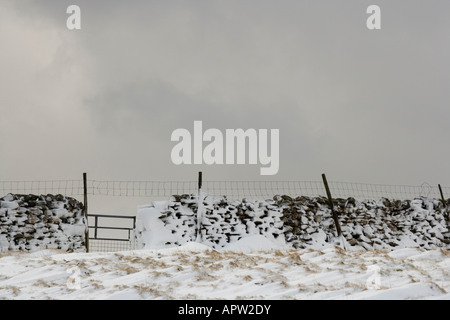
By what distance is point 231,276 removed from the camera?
29.0 ft

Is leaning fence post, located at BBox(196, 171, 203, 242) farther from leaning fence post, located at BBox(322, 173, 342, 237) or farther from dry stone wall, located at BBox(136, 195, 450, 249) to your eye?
leaning fence post, located at BBox(322, 173, 342, 237)

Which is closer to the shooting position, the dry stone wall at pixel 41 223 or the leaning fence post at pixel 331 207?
the dry stone wall at pixel 41 223

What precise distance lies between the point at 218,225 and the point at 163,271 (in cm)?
729

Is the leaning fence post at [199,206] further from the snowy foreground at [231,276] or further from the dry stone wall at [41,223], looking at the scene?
the snowy foreground at [231,276]

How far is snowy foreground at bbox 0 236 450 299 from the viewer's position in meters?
7.48

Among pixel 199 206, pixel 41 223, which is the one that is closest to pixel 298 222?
pixel 199 206

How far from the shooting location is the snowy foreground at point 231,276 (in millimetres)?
7484

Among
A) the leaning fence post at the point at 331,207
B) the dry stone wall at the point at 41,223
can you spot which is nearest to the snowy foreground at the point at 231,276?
the dry stone wall at the point at 41,223

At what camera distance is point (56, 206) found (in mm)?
16203

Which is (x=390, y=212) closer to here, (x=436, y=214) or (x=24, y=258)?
(x=436, y=214)

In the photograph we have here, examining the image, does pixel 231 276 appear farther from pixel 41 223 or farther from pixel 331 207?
pixel 41 223

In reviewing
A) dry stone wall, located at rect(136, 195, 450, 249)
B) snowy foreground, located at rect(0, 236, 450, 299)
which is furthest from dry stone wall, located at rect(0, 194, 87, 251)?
snowy foreground, located at rect(0, 236, 450, 299)
